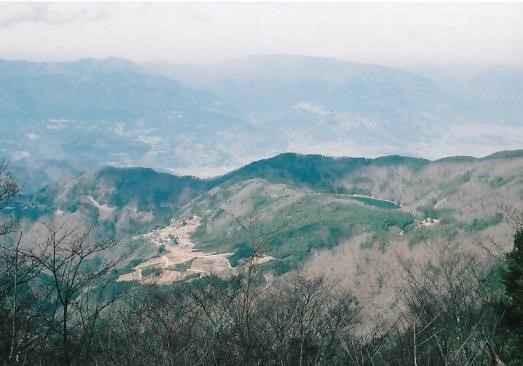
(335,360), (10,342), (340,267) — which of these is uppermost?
(10,342)

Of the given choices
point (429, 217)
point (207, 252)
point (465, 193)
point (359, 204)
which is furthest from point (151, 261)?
point (465, 193)

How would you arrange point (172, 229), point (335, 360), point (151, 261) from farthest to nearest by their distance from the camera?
point (172, 229), point (151, 261), point (335, 360)

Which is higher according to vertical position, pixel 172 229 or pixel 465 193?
pixel 465 193

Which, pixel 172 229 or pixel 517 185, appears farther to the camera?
pixel 172 229

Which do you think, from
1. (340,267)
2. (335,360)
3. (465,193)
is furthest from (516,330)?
(465,193)

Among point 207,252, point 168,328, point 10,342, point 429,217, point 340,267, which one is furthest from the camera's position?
point 429,217

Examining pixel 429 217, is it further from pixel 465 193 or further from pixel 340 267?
pixel 340 267

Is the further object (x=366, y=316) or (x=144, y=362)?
(x=366, y=316)

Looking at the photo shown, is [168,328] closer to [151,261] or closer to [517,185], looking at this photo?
[151,261]

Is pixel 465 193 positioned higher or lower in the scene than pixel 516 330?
lower
